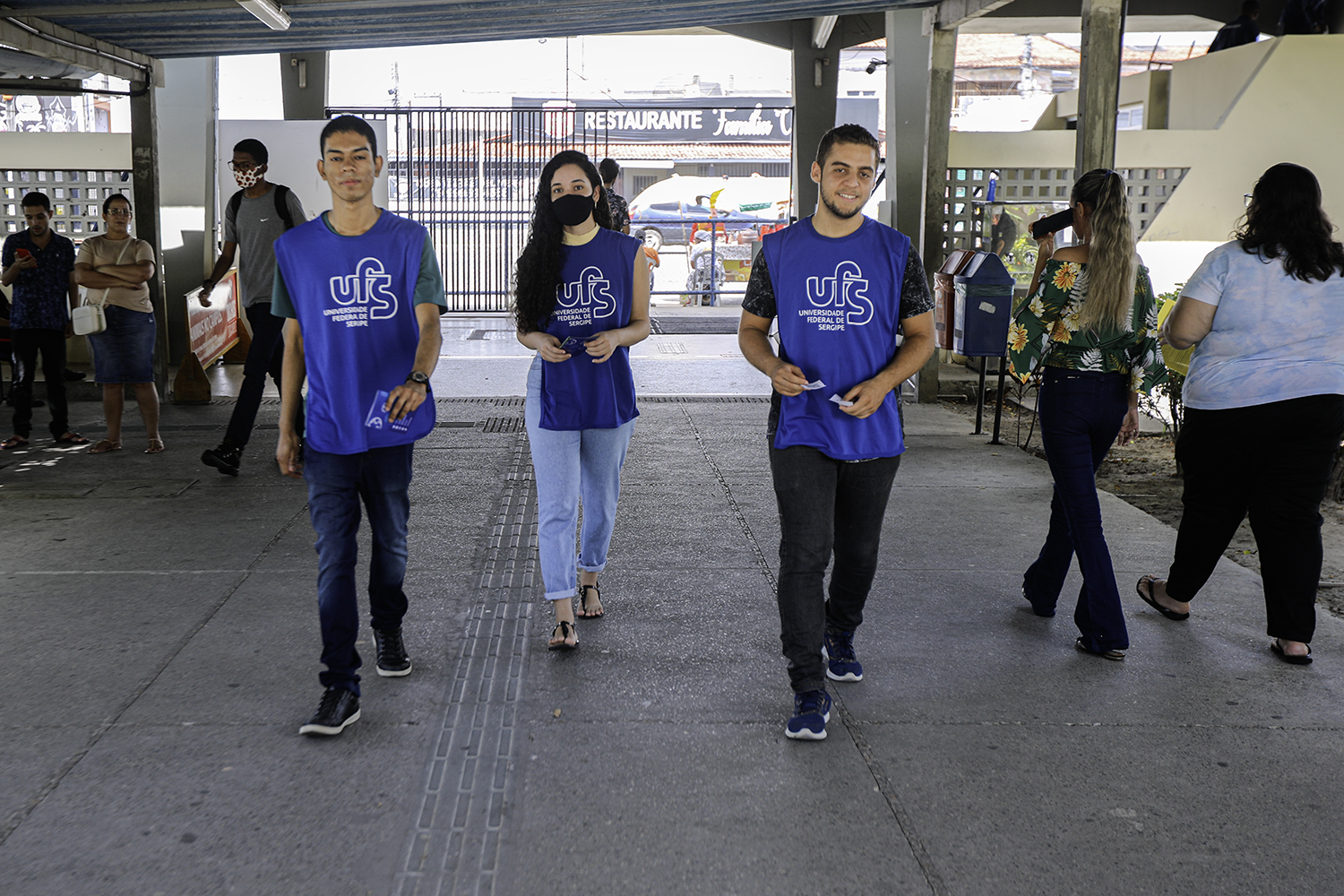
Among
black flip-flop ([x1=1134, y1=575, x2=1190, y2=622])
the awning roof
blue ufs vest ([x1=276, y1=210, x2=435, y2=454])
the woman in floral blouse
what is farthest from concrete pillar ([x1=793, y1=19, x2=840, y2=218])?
blue ufs vest ([x1=276, y1=210, x2=435, y2=454])

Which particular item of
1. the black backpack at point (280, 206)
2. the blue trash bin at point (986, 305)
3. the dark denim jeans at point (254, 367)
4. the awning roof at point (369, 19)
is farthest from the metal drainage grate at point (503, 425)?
the blue trash bin at point (986, 305)

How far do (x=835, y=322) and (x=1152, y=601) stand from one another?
82.5 inches

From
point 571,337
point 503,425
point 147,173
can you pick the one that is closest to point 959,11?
point 503,425

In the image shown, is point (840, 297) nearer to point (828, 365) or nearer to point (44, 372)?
point (828, 365)

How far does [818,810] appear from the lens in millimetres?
2984

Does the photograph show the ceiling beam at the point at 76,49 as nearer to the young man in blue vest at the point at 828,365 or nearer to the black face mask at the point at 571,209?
the black face mask at the point at 571,209

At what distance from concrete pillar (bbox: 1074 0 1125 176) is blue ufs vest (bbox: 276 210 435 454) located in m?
5.74

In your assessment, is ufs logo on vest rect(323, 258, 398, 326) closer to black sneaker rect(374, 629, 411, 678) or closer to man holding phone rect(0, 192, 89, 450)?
black sneaker rect(374, 629, 411, 678)

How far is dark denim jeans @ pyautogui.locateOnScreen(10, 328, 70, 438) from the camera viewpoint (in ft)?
25.5

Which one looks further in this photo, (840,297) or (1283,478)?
(1283,478)

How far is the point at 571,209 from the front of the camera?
12.6 ft

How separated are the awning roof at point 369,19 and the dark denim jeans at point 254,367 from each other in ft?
7.70

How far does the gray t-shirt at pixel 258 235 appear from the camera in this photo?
671cm

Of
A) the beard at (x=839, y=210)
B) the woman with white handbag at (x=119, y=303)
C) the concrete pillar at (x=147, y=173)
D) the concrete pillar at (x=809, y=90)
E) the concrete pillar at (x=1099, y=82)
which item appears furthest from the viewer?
the concrete pillar at (x=809, y=90)
